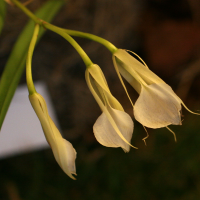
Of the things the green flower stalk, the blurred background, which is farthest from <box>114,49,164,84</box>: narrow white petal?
the blurred background

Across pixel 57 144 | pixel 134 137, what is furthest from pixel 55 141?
pixel 134 137

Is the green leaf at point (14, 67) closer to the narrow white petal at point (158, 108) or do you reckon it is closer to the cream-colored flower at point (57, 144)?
the cream-colored flower at point (57, 144)

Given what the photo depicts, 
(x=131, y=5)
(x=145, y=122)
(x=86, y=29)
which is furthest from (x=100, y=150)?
(x=145, y=122)

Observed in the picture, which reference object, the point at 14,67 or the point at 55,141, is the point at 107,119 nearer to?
the point at 55,141

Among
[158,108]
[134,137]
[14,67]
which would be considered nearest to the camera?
[158,108]

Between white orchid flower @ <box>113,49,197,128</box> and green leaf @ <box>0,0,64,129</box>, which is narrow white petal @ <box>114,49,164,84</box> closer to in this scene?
white orchid flower @ <box>113,49,197,128</box>
